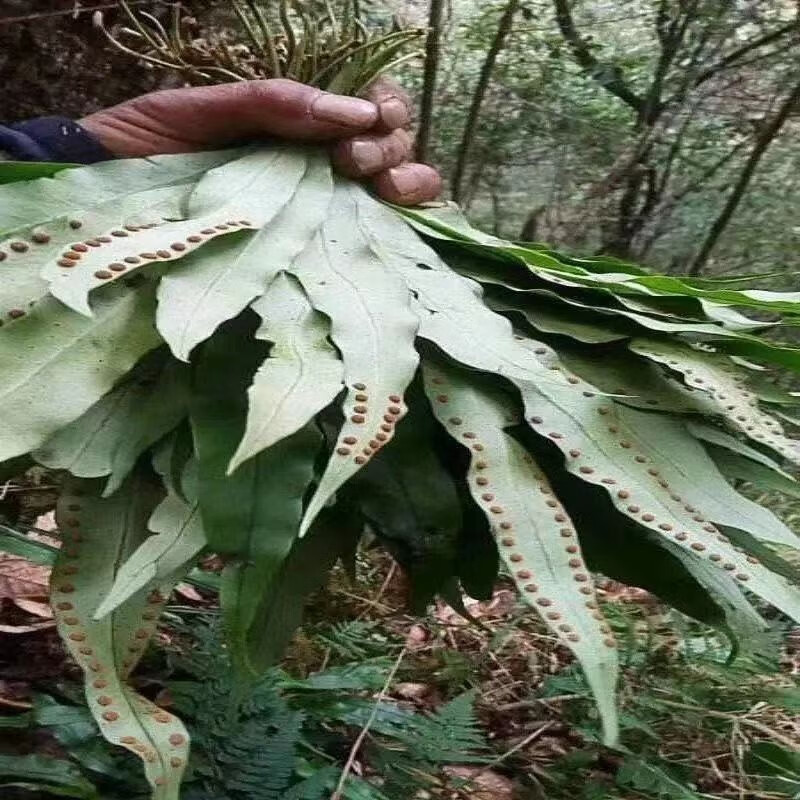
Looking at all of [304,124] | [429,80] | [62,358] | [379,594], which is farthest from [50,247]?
[429,80]

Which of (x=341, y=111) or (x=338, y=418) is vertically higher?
(x=341, y=111)

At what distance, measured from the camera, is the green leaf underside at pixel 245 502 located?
1.72ft

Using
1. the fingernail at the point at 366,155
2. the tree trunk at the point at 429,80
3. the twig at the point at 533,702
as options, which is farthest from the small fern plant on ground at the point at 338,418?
the tree trunk at the point at 429,80

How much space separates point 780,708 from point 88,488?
2.29 feet

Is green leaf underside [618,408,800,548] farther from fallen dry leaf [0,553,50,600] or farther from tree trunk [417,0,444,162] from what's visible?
tree trunk [417,0,444,162]

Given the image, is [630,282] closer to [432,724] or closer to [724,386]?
[724,386]

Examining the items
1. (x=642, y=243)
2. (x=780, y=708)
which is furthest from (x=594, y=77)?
(x=780, y=708)

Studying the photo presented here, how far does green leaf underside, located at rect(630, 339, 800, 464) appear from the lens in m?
0.64

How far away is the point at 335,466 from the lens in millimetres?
515

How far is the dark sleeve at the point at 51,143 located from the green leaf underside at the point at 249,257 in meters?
0.24

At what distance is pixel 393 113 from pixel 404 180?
7 centimetres

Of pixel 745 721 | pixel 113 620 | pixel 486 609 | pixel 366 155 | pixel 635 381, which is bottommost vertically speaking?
pixel 486 609

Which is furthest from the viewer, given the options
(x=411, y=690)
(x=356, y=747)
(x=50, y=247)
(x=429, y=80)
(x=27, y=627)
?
(x=429, y=80)

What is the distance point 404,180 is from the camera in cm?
90
